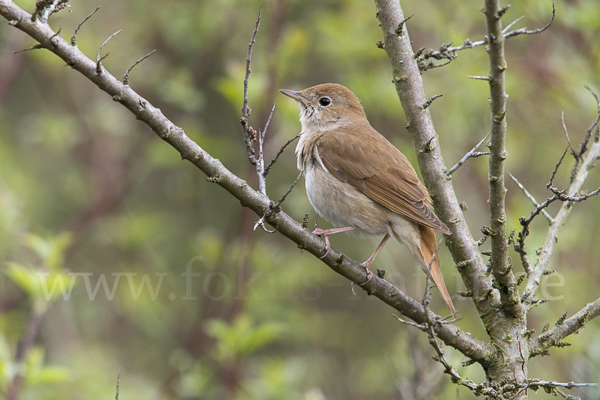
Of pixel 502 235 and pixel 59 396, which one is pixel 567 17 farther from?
pixel 59 396

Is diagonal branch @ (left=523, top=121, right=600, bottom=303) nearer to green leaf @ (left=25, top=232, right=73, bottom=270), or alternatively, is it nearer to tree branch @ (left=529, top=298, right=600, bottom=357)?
tree branch @ (left=529, top=298, right=600, bottom=357)

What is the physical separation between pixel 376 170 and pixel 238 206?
3.01m

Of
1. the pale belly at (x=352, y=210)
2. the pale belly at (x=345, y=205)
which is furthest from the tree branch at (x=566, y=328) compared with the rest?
the pale belly at (x=345, y=205)

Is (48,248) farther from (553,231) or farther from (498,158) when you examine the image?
(553,231)

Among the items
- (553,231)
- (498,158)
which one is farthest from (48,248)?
(553,231)

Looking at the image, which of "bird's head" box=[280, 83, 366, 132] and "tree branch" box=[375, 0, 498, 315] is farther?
"bird's head" box=[280, 83, 366, 132]

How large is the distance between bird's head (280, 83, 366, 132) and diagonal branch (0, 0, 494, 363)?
7.52 ft

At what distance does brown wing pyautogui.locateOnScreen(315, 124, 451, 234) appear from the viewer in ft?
14.3

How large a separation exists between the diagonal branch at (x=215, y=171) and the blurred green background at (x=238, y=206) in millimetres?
1794

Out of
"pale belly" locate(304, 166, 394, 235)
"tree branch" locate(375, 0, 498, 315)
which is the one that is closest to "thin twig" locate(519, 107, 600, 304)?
"tree branch" locate(375, 0, 498, 315)

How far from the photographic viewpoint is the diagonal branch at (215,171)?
8.26 ft

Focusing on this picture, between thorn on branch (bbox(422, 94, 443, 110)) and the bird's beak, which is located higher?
the bird's beak

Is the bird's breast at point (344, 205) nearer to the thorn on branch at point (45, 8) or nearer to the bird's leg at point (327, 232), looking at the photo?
the bird's leg at point (327, 232)

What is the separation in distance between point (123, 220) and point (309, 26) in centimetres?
323
